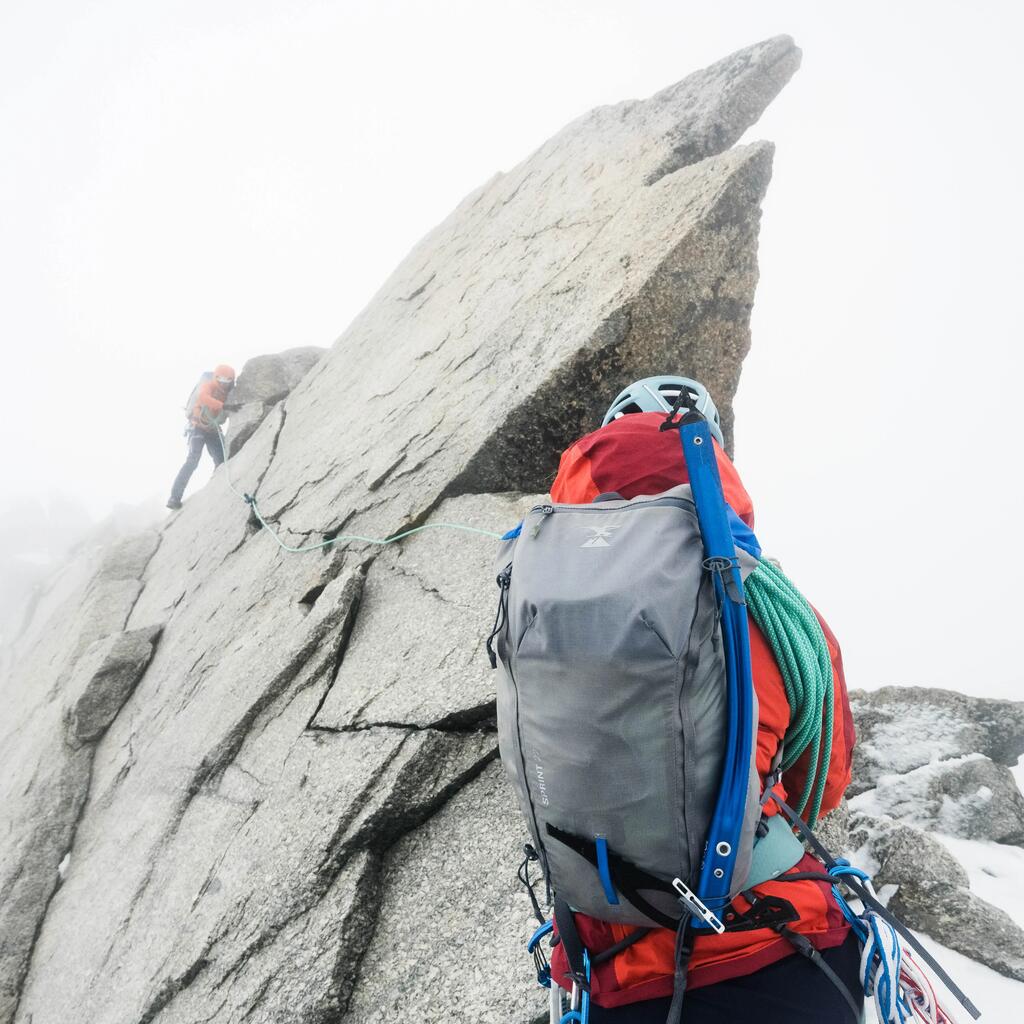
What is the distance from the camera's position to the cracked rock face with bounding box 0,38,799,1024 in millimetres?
4102

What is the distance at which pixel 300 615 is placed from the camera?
637 cm

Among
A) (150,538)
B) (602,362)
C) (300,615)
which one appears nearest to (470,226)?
(602,362)

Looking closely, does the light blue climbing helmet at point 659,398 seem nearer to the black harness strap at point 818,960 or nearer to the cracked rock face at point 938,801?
the black harness strap at point 818,960

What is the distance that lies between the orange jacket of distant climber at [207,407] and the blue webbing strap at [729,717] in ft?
43.0

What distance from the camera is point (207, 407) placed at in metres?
13.5

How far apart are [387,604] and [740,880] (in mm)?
4101

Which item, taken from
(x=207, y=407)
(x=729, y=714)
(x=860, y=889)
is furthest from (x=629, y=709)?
(x=207, y=407)

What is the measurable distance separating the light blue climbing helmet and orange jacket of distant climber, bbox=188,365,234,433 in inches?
467

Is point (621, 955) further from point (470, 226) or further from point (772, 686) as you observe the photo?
point (470, 226)

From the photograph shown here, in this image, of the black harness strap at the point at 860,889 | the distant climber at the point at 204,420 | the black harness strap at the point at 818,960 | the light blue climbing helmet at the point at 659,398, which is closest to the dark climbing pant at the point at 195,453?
the distant climber at the point at 204,420

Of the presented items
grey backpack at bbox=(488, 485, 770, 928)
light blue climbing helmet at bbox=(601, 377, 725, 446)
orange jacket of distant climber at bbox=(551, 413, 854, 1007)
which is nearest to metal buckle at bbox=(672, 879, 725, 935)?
grey backpack at bbox=(488, 485, 770, 928)

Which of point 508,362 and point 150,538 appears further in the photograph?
point 150,538

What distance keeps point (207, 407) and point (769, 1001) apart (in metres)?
13.7

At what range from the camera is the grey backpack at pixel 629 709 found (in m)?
2.12
